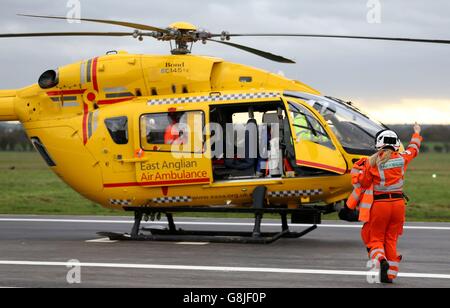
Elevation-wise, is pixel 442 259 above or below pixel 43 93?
below

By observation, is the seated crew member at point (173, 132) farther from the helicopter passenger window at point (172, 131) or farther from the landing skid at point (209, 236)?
the landing skid at point (209, 236)

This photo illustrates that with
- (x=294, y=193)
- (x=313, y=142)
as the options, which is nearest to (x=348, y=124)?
(x=313, y=142)

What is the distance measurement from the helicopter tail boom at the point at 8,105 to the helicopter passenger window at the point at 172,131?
103 inches

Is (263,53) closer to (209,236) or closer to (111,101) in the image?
(111,101)

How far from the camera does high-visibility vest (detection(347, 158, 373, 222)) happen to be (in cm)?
1086

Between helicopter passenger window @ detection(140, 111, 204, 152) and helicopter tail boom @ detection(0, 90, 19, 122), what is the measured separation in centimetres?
261

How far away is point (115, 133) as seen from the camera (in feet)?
49.2

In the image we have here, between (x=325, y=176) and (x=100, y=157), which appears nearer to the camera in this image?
(x=325, y=176)

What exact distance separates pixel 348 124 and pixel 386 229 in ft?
11.5

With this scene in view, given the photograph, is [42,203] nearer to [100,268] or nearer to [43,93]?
[43,93]

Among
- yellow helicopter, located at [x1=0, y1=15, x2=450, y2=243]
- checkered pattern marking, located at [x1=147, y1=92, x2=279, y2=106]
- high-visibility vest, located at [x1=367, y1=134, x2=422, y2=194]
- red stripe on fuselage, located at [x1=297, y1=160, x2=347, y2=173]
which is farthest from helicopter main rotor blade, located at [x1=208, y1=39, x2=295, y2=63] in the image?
high-visibility vest, located at [x1=367, y1=134, x2=422, y2=194]
